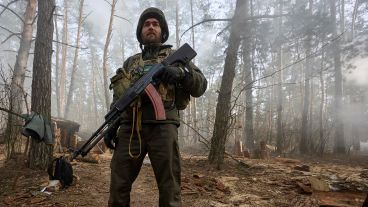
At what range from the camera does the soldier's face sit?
2967 mm

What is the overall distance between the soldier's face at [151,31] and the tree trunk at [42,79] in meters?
3.23

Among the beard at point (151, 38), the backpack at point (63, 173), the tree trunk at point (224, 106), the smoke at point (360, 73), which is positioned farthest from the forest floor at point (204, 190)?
the smoke at point (360, 73)

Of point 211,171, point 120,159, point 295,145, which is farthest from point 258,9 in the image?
point 120,159

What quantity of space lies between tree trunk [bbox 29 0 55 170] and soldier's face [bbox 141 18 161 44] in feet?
10.6

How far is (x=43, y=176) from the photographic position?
5.16 metres

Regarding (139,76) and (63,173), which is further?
(63,173)

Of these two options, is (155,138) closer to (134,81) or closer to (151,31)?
(134,81)

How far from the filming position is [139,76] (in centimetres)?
293

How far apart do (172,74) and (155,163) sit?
76cm

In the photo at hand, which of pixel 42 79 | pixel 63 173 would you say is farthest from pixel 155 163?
pixel 42 79

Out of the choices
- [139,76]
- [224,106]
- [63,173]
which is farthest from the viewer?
[224,106]

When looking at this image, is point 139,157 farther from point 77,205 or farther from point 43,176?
point 43,176

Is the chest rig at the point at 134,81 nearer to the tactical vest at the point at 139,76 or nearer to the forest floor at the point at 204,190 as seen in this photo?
the tactical vest at the point at 139,76

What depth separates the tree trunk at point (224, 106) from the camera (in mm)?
6984
